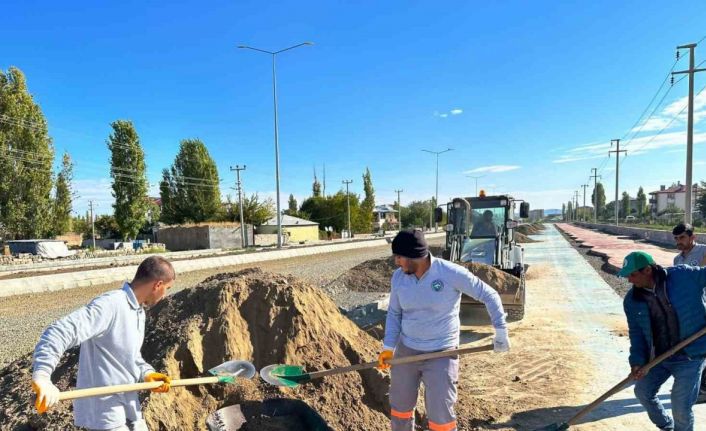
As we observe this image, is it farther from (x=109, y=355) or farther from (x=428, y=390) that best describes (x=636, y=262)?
(x=109, y=355)

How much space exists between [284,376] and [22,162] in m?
36.1

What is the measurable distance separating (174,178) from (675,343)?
5315 centimetres

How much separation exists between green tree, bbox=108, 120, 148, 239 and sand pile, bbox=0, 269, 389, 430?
1561 inches

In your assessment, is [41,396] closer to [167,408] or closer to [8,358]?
[167,408]

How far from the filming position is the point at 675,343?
3.14 m

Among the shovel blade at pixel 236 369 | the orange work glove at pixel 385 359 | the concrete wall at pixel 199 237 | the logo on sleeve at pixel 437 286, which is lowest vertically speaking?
the concrete wall at pixel 199 237

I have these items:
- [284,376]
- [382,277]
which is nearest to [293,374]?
[284,376]

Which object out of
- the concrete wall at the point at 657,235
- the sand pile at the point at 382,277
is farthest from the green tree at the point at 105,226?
the concrete wall at the point at 657,235

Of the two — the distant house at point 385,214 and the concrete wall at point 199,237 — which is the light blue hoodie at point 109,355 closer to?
the concrete wall at point 199,237

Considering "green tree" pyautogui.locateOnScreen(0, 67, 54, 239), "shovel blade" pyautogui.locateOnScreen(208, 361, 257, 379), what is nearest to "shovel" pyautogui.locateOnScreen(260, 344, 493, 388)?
"shovel blade" pyautogui.locateOnScreen(208, 361, 257, 379)

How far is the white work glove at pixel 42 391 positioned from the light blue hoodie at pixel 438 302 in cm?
204

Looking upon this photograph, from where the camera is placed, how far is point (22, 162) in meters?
31.6

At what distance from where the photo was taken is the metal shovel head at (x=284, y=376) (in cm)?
357

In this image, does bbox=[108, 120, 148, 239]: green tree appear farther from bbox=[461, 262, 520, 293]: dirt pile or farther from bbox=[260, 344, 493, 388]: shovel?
bbox=[260, 344, 493, 388]: shovel
